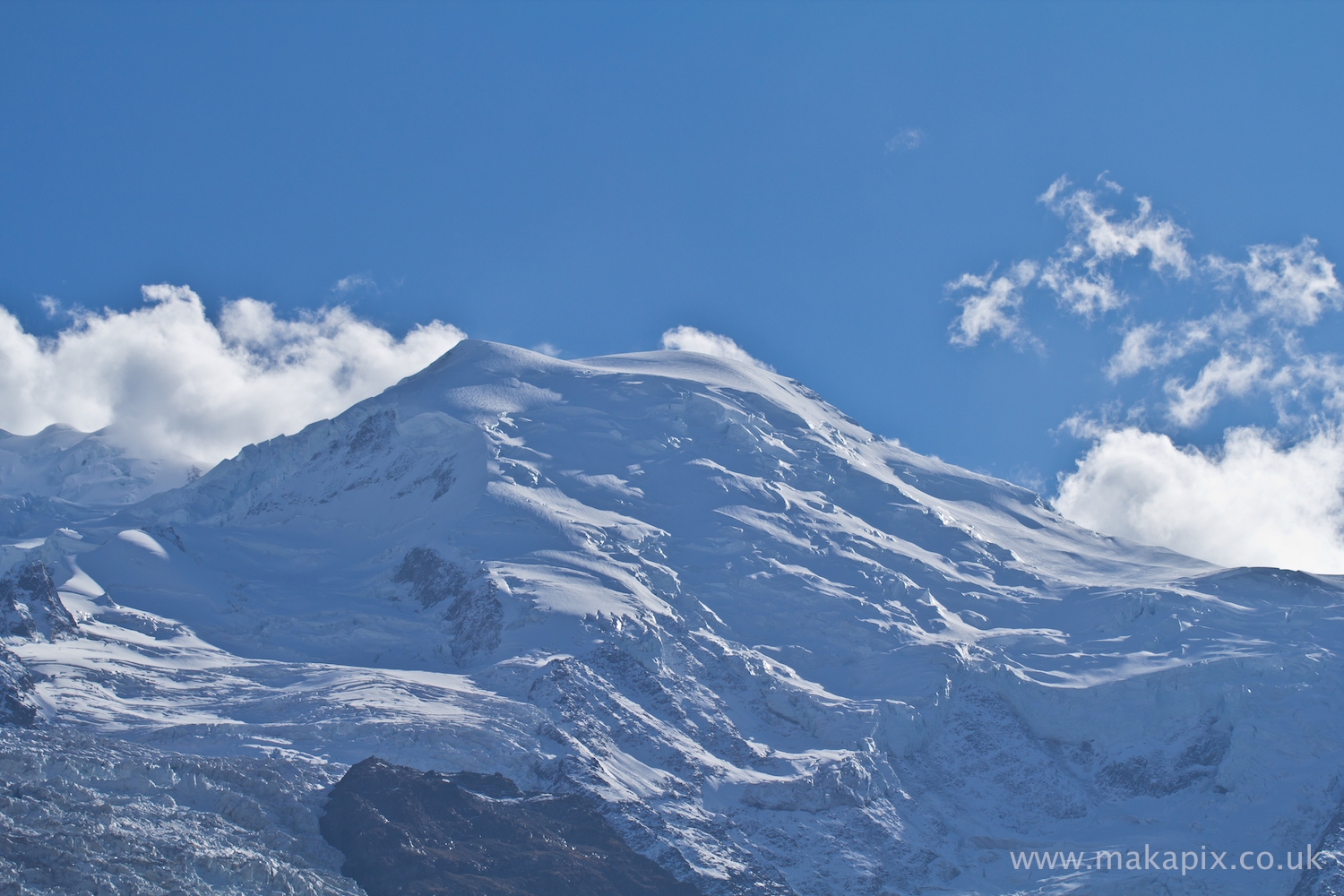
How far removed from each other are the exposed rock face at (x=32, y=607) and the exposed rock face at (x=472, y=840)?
4886cm

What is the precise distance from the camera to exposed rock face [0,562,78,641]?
17988 cm

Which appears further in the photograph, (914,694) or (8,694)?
(914,694)

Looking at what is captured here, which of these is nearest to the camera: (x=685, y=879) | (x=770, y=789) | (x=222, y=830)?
(x=222, y=830)

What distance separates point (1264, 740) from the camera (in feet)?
620

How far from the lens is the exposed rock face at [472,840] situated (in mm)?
149250

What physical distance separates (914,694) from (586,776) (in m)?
51.7

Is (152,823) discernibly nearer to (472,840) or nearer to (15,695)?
(15,695)

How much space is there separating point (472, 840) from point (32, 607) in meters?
66.5

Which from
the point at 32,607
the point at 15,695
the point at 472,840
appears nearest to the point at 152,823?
the point at 15,695

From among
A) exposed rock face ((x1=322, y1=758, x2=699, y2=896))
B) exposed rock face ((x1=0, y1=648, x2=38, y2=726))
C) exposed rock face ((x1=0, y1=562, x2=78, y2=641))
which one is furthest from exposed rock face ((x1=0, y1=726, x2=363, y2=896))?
exposed rock face ((x1=0, y1=562, x2=78, y2=641))

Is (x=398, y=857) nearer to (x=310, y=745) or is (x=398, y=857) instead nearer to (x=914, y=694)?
(x=310, y=745)

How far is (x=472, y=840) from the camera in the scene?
154750 millimetres

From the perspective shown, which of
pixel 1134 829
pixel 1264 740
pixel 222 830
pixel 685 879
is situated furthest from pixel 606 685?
pixel 1264 740

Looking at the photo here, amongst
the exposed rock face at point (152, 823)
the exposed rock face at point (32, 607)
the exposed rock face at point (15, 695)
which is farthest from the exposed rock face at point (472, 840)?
the exposed rock face at point (32, 607)
